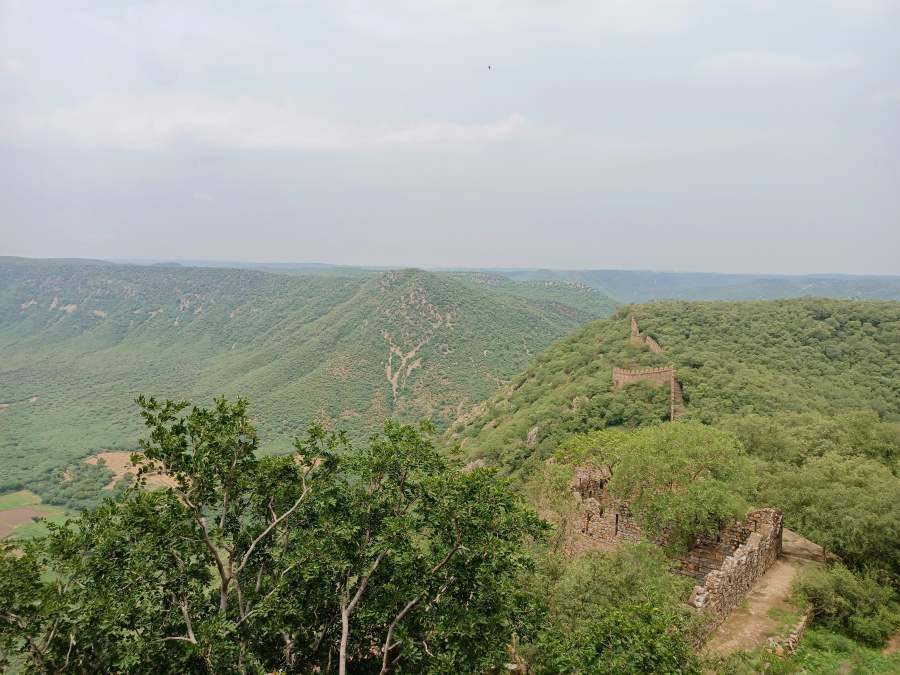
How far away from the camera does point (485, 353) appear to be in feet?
340

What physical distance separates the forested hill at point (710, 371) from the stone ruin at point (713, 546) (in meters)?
13.6

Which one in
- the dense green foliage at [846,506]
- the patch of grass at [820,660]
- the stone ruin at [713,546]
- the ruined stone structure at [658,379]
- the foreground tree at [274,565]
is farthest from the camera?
the ruined stone structure at [658,379]

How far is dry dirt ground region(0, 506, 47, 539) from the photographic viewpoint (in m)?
69.6

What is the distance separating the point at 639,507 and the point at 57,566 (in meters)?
16.7

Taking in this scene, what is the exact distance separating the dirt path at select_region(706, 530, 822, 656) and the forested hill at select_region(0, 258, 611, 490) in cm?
6104

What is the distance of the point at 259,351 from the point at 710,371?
113376 millimetres

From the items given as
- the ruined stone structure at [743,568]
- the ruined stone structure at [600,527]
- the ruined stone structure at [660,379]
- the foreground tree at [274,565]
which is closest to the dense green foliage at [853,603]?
the ruined stone structure at [743,568]

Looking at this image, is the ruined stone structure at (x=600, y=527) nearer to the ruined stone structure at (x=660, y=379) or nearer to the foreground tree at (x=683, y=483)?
the foreground tree at (x=683, y=483)

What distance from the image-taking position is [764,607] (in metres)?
14.1

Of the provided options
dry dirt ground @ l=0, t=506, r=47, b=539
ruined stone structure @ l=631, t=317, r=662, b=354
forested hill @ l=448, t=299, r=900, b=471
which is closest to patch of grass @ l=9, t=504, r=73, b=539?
dry dirt ground @ l=0, t=506, r=47, b=539

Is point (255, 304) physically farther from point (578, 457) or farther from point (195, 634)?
point (195, 634)

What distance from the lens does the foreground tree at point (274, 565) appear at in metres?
9.16

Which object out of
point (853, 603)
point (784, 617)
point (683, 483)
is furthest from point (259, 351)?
point (853, 603)

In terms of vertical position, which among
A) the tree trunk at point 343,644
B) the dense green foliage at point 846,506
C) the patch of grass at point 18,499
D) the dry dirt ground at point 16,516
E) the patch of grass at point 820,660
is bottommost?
the patch of grass at point 18,499
